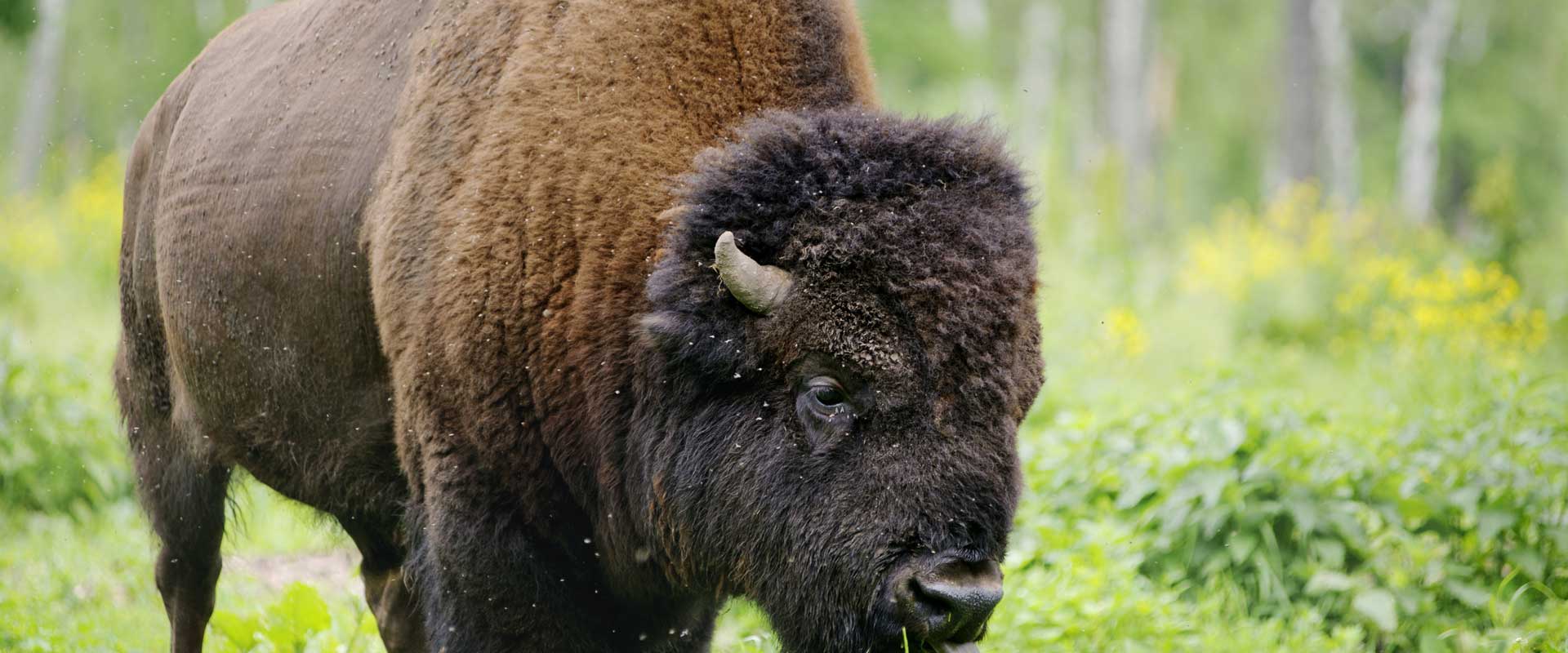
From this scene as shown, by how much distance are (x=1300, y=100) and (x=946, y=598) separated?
694 inches

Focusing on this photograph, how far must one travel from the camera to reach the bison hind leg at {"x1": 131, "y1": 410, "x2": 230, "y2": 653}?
179 inches

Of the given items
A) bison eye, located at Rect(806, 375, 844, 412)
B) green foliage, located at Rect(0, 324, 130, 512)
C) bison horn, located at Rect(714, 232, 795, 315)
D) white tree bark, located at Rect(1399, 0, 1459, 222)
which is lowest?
white tree bark, located at Rect(1399, 0, 1459, 222)

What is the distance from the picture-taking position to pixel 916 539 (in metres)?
2.71

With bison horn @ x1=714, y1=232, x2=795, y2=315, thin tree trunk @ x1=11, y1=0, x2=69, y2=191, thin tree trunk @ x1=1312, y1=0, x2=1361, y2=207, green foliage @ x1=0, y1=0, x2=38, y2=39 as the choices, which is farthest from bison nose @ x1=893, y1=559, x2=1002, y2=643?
thin tree trunk @ x1=11, y1=0, x2=69, y2=191

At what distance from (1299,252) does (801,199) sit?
10.2 metres

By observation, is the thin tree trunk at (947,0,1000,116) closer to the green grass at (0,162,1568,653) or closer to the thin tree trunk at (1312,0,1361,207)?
the thin tree trunk at (1312,0,1361,207)

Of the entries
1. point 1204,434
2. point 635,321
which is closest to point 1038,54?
point 1204,434

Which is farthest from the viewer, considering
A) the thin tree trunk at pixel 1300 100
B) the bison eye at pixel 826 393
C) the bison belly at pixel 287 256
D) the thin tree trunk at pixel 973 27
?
the thin tree trunk at pixel 973 27

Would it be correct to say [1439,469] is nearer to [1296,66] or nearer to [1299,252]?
[1299,252]

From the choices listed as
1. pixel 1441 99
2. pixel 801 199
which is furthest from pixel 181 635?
pixel 1441 99

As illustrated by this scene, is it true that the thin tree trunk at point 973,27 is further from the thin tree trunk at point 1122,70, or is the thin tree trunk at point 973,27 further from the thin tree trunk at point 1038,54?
the thin tree trunk at point 1122,70

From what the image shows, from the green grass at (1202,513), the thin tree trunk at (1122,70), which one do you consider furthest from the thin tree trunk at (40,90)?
the thin tree trunk at (1122,70)

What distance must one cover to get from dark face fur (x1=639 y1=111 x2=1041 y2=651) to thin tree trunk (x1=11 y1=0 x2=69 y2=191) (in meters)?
18.7

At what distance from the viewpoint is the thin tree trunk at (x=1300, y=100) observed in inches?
723
